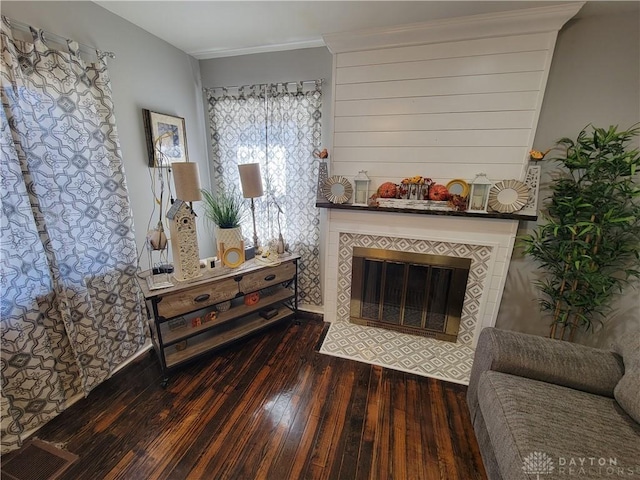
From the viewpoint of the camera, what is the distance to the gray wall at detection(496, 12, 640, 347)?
1.66 meters

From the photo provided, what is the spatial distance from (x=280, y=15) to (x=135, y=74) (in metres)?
1.15

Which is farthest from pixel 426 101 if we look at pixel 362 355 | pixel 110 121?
pixel 110 121

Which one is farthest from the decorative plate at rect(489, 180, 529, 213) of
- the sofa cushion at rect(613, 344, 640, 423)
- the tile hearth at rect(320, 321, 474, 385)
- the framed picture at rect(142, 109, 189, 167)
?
the framed picture at rect(142, 109, 189, 167)

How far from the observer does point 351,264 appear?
8.16ft

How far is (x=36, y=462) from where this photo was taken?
1.36 metres

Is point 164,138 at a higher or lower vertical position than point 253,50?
lower

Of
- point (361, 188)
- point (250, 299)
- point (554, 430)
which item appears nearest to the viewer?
point (554, 430)

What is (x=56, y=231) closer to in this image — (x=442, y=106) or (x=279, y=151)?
(x=279, y=151)

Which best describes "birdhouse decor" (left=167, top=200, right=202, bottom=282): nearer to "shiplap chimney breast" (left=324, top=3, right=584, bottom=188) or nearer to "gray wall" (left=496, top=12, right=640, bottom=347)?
"shiplap chimney breast" (left=324, top=3, right=584, bottom=188)

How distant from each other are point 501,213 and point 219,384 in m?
2.38

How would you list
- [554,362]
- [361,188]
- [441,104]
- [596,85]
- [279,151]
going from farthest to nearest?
[279,151] < [361,188] < [441,104] < [596,85] < [554,362]

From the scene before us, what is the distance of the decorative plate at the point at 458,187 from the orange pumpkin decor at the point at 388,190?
1.33ft

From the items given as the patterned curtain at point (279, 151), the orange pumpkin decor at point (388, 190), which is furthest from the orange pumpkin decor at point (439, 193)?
the patterned curtain at point (279, 151)

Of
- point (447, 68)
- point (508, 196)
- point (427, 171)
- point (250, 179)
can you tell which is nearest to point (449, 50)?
point (447, 68)
